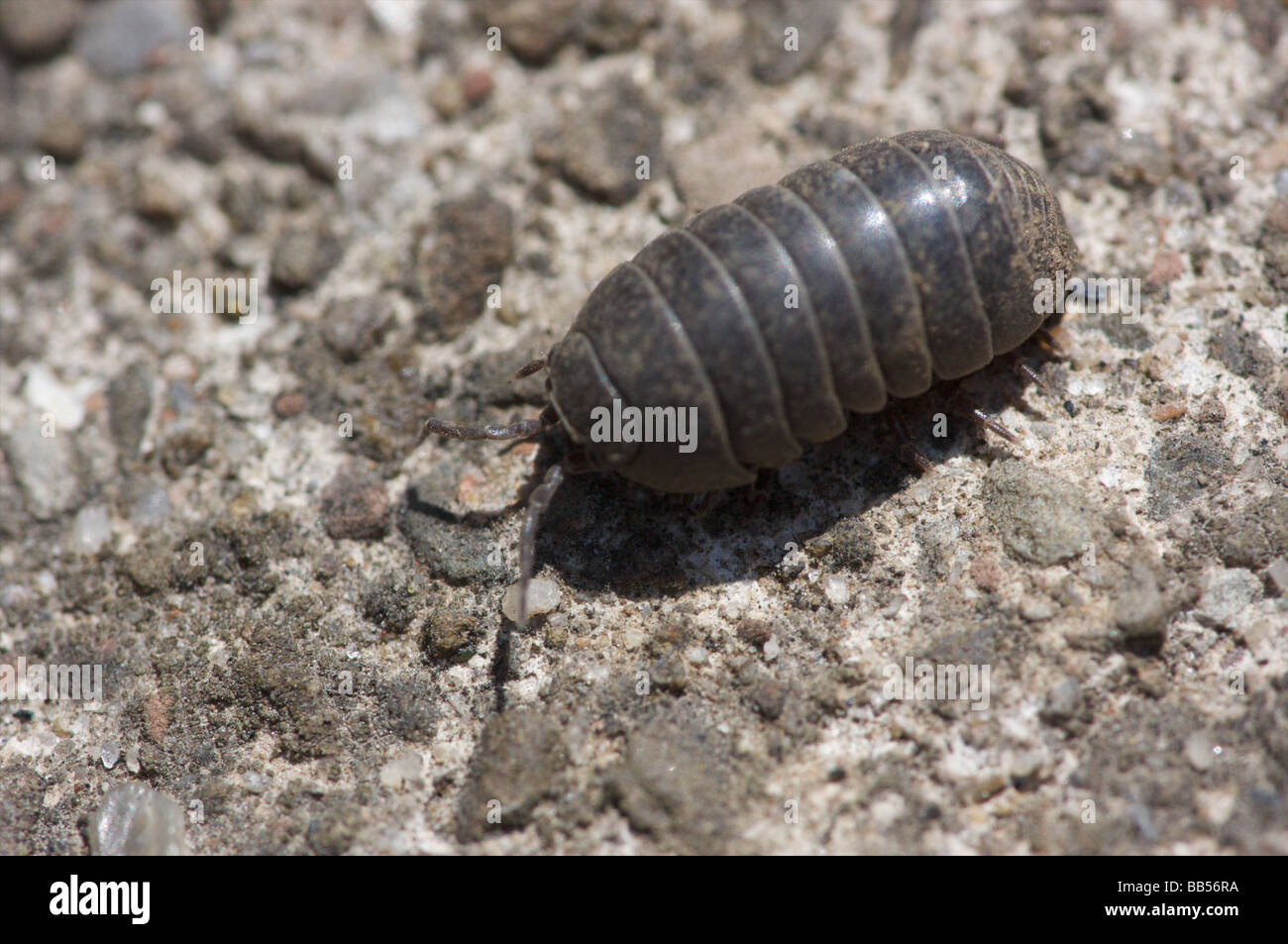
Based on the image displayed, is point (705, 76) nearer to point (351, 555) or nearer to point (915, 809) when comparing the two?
point (351, 555)

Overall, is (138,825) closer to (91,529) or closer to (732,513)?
(91,529)

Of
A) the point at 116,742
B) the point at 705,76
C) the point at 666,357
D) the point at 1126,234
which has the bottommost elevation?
the point at 116,742

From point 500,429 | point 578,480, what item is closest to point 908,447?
point 578,480

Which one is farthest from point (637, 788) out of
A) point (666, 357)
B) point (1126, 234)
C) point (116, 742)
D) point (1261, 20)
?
point (1261, 20)
